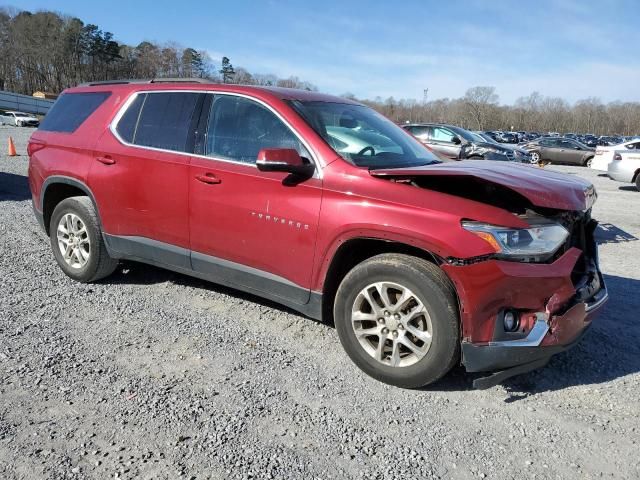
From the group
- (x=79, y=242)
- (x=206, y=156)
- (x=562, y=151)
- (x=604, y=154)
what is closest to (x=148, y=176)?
(x=206, y=156)

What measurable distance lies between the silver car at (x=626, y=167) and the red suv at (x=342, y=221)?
44.2ft

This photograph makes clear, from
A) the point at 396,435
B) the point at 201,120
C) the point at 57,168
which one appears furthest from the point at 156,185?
the point at 396,435

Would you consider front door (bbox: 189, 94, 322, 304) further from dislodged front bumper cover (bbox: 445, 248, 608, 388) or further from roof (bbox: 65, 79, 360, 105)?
dislodged front bumper cover (bbox: 445, 248, 608, 388)

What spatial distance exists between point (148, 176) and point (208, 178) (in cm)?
66

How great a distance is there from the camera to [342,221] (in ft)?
10.5

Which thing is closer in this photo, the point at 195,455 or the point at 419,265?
the point at 195,455

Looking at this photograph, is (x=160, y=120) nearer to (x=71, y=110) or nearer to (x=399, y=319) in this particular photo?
(x=71, y=110)

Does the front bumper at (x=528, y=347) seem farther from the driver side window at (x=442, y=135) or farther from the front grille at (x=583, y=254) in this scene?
the driver side window at (x=442, y=135)

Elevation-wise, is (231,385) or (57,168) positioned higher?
(57,168)

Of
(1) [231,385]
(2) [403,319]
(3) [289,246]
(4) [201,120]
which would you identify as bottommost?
(1) [231,385]

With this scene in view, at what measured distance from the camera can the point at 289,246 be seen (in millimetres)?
3453

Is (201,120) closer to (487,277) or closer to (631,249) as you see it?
(487,277)

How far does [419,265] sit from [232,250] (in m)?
1.45

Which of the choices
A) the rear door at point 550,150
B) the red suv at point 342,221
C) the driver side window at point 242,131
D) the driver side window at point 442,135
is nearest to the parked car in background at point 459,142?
the driver side window at point 442,135
